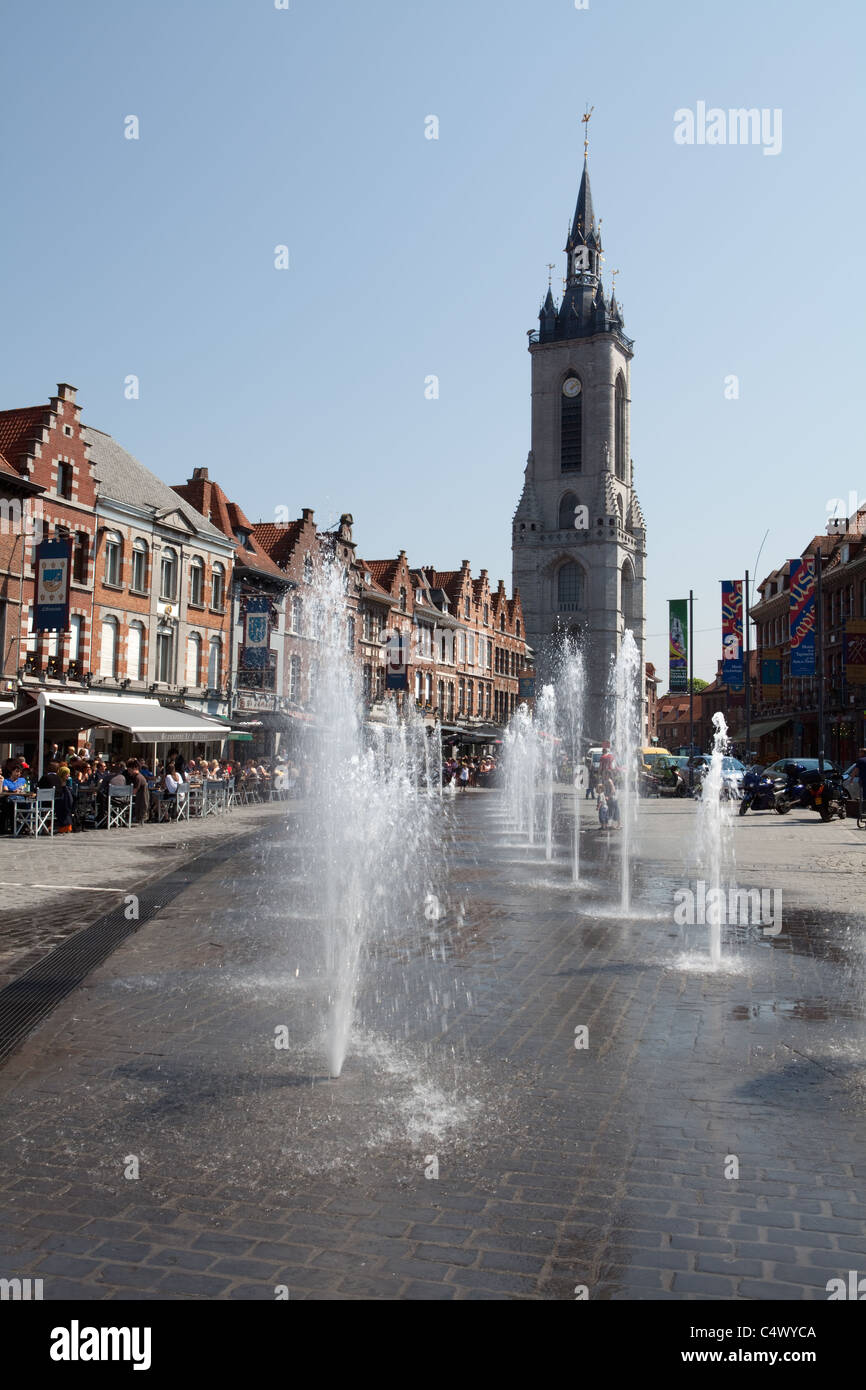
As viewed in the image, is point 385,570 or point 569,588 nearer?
point 385,570

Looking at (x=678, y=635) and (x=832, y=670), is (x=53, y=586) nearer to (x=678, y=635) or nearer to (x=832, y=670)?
(x=678, y=635)

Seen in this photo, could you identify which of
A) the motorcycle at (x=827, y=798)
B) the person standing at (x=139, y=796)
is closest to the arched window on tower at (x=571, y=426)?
the motorcycle at (x=827, y=798)

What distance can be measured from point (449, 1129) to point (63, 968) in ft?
15.6

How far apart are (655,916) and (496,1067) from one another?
5846 mm

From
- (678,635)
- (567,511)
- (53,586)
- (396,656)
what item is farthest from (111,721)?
(567,511)

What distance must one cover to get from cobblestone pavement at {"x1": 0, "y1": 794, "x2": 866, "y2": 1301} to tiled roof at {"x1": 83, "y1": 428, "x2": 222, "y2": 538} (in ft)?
94.6

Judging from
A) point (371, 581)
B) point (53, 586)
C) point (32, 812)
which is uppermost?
point (371, 581)

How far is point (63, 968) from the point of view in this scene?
28.6ft

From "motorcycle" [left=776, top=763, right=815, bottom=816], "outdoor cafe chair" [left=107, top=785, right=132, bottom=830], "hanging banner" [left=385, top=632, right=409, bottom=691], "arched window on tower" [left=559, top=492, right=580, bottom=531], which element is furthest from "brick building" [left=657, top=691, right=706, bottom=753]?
"outdoor cafe chair" [left=107, top=785, right=132, bottom=830]

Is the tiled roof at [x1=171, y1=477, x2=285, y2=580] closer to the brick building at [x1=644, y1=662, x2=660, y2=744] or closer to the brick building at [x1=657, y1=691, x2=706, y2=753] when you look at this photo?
the brick building at [x1=644, y1=662, x2=660, y2=744]

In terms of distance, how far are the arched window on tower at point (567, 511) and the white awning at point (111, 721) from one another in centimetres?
7959

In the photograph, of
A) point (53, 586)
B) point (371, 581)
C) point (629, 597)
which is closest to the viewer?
point (53, 586)

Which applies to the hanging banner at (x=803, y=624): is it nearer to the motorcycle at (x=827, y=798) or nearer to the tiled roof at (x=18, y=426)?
the motorcycle at (x=827, y=798)

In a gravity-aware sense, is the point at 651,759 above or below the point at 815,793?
above
